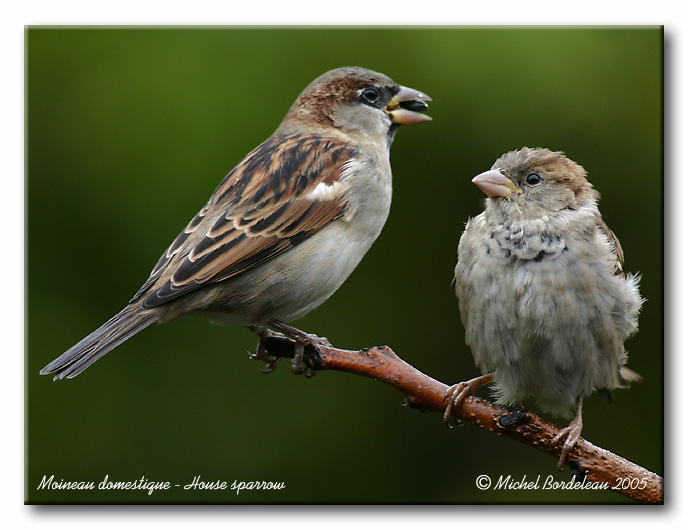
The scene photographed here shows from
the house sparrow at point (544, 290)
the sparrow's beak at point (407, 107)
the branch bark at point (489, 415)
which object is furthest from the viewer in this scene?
the sparrow's beak at point (407, 107)

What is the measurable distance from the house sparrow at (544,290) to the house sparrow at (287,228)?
21.4 inches

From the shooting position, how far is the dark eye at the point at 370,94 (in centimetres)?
395

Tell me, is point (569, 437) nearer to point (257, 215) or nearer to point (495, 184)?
point (495, 184)

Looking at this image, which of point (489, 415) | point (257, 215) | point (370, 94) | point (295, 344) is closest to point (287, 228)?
point (257, 215)

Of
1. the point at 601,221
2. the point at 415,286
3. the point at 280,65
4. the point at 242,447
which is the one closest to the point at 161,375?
the point at 242,447

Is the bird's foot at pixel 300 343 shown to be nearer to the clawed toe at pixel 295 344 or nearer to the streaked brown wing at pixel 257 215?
the clawed toe at pixel 295 344

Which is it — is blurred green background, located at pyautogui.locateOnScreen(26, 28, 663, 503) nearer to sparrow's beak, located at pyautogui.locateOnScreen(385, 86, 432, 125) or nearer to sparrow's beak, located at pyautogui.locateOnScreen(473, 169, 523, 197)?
sparrow's beak, located at pyautogui.locateOnScreen(385, 86, 432, 125)

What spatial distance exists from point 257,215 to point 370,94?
79cm

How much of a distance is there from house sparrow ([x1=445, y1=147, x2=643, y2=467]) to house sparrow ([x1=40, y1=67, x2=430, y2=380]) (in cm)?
54

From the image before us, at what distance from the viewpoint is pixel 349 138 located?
13.1ft

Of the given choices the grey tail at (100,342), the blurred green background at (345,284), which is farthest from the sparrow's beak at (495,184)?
the grey tail at (100,342)

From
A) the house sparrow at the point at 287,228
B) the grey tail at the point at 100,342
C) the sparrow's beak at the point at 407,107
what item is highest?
the sparrow's beak at the point at 407,107

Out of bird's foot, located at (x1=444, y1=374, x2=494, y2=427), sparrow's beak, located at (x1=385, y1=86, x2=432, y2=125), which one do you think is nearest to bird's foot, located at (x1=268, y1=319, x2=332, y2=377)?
bird's foot, located at (x1=444, y1=374, x2=494, y2=427)

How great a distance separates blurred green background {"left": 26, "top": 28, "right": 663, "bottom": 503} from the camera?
355 centimetres
